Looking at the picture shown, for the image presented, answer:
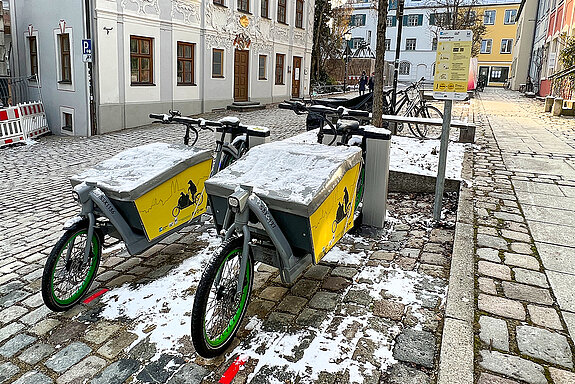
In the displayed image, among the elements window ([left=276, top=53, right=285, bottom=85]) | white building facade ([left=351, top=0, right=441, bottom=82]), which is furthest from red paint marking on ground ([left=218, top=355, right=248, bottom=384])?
white building facade ([left=351, top=0, right=441, bottom=82])

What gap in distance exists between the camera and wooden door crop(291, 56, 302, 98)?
77.4 feet

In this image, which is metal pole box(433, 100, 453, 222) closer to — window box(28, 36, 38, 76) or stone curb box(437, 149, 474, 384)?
stone curb box(437, 149, 474, 384)

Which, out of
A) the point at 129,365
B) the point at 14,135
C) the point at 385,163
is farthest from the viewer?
the point at 14,135

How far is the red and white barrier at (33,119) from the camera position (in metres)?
12.1

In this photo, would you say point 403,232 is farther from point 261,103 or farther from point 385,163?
point 261,103

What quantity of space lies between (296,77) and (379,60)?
15.8 metres

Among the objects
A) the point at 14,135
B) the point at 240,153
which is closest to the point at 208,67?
the point at 14,135

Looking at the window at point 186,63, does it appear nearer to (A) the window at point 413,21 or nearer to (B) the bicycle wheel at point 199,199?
(B) the bicycle wheel at point 199,199

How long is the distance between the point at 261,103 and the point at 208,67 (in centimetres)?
412

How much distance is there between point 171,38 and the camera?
15.1 m

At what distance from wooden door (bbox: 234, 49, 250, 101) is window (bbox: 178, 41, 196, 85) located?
114 inches

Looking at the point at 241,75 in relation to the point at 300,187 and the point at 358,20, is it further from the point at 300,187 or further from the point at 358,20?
the point at 358,20

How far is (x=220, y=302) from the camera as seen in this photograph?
9.20ft

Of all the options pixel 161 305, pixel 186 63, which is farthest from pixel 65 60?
pixel 161 305
